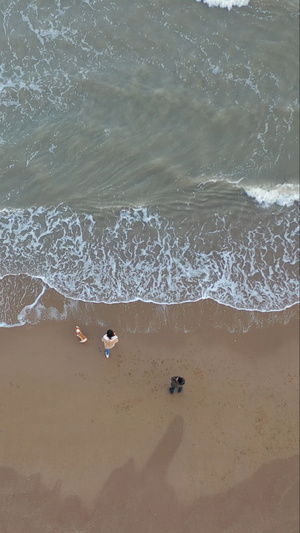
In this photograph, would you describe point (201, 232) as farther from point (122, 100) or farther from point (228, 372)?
point (122, 100)

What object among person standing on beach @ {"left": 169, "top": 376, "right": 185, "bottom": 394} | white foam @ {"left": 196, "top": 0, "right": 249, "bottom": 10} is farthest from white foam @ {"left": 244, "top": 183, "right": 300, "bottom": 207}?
white foam @ {"left": 196, "top": 0, "right": 249, "bottom": 10}

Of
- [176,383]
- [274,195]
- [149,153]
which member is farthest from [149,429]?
[149,153]

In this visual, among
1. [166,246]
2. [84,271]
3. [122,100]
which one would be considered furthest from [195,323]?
[122,100]

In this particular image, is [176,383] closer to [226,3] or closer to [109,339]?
[109,339]

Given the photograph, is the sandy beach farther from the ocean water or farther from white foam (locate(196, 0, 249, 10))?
white foam (locate(196, 0, 249, 10))

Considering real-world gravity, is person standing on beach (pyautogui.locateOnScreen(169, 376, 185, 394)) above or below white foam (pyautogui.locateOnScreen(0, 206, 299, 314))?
below

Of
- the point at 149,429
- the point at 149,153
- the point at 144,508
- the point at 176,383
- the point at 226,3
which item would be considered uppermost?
the point at 226,3

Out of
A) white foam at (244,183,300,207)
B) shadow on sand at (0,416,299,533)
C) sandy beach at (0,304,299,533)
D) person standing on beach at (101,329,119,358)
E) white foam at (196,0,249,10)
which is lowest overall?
shadow on sand at (0,416,299,533)
